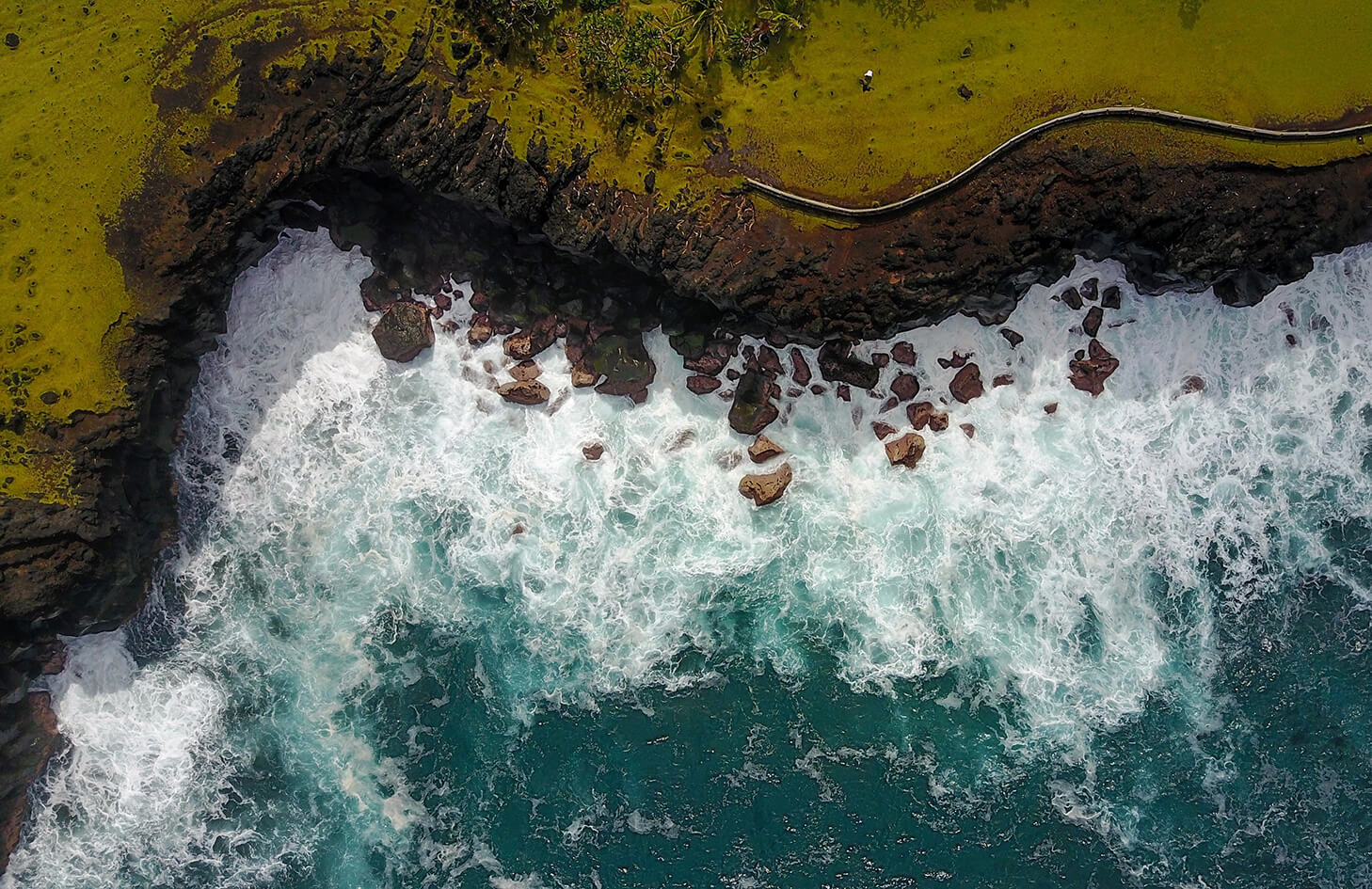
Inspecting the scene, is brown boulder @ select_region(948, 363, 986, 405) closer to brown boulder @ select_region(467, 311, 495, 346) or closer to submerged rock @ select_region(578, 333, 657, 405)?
submerged rock @ select_region(578, 333, 657, 405)

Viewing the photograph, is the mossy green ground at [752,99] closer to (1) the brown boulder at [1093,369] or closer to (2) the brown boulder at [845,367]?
(2) the brown boulder at [845,367]

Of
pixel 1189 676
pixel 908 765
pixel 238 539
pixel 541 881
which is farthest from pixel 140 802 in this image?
pixel 1189 676

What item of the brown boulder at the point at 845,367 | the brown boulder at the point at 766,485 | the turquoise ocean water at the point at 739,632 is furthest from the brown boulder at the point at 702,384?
the brown boulder at the point at 845,367

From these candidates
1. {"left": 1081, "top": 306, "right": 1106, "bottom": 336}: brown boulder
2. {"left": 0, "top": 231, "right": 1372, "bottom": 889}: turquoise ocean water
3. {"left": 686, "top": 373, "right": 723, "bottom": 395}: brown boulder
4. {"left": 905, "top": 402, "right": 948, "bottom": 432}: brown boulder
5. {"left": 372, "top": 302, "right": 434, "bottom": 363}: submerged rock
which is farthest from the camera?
{"left": 686, "top": 373, "right": 723, "bottom": 395}: brown boulder

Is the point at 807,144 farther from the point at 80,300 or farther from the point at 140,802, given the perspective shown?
the point at 140,802

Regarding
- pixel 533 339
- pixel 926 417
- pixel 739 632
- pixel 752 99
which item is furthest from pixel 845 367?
pixel 533 339

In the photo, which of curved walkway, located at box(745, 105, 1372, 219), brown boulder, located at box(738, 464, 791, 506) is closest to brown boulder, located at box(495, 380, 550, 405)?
brown boulder, located at box(738, 464, 791, 506)

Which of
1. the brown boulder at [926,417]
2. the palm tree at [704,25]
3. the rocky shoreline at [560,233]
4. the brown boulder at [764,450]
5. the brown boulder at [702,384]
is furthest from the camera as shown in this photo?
the brown boulder at [702,384]
